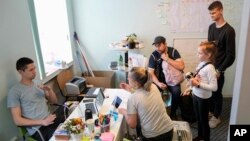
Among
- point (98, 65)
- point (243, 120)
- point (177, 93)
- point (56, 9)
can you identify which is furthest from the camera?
point (98, 65)

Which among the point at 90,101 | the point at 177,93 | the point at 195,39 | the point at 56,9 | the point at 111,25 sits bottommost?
the point at 177,93

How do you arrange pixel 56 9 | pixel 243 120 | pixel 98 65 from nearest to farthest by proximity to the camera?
pixel 243 120 < pixel 56 9 < pixel 98 65

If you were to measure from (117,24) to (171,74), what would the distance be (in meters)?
1.31

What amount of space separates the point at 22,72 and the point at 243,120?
1939 millimetres

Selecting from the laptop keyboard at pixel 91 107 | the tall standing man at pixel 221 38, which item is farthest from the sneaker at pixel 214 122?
the laptop keyboard at pixel 91 107

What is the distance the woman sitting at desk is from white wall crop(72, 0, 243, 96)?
6.12ft

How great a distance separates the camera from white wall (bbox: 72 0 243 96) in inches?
139

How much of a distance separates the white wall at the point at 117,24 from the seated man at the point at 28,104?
170 centimetres

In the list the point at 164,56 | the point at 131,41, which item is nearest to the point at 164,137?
the point at 164,56

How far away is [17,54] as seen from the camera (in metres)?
2.37

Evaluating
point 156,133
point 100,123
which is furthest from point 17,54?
point 156,133

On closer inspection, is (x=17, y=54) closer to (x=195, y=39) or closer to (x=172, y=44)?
(x=172, y=44)

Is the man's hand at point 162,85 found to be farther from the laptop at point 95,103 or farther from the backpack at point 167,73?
the laptop at point 95,103

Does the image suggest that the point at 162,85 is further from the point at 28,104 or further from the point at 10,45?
the point at 10,45
